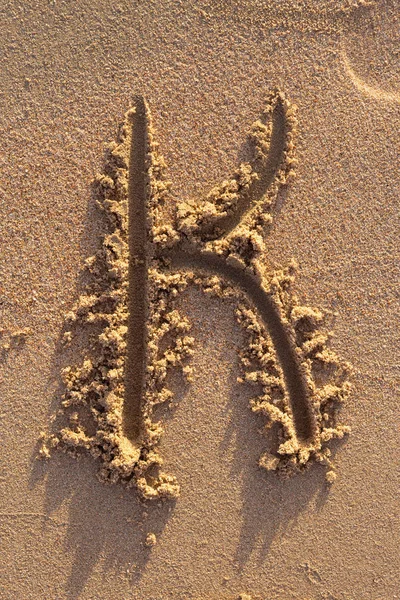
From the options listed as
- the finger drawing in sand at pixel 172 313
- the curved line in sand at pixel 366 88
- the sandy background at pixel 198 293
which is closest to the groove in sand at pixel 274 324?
the finger drawing in sand at pixel 172 313

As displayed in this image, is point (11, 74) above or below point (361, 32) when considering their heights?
below

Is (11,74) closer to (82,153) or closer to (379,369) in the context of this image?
(82,153)

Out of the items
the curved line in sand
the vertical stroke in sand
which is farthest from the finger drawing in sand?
the curved line in sand

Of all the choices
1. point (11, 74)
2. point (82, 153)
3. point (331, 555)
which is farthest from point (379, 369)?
point (11, 74)

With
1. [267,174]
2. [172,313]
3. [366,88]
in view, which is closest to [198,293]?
[172,313]

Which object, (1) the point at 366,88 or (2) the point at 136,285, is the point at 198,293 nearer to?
(2) the point at 136,285

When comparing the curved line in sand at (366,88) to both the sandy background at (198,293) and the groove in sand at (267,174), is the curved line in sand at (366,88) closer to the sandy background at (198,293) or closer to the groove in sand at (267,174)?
the sandy background at (198,293)

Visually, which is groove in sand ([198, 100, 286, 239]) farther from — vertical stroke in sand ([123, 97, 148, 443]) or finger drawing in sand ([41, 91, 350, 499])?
vertical stroke in sand ([123, 97, 148, 443])
